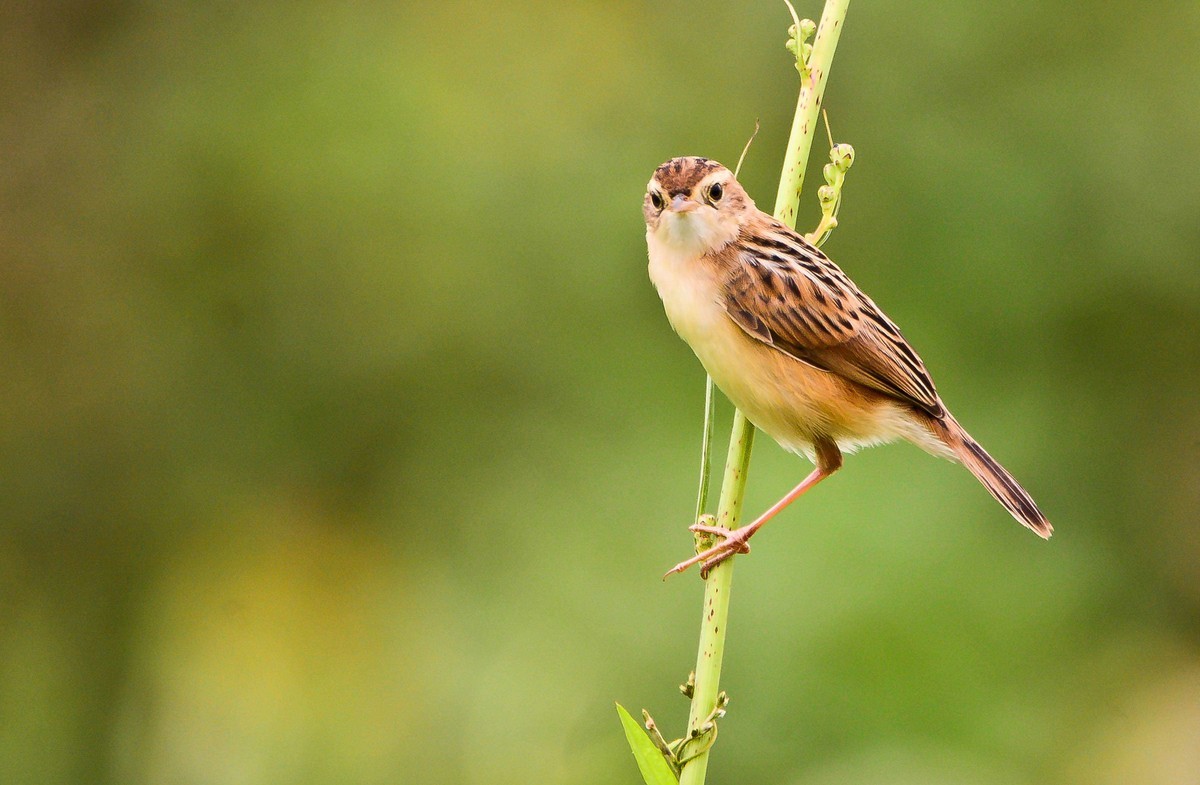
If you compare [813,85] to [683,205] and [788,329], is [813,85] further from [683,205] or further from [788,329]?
[788,329]

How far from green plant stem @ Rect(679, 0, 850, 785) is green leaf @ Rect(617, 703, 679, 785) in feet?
0.14

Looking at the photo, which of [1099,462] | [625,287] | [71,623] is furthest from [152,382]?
[1099,462]

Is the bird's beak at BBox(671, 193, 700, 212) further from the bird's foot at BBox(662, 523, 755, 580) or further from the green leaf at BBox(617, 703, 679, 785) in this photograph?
the green leaf at BBox(617, 703, 679, 785)

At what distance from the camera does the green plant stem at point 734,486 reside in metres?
→ 2.03

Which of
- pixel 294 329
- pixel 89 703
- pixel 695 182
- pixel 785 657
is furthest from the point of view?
pixel 294 329

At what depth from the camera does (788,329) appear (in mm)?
3301

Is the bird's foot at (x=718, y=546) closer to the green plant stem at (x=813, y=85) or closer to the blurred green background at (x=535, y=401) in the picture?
the green plant stem at (x=813, y=85)

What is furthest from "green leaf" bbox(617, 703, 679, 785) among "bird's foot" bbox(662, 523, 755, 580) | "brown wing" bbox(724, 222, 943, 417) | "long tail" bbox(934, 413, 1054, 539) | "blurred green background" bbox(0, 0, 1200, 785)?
"blurred green background" bbox(0, 0, 1200, 785)

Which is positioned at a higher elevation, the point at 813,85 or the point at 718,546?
the point at 813,85

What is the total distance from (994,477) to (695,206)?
1066mm

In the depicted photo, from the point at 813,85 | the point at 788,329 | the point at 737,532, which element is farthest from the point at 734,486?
the point at 788,329

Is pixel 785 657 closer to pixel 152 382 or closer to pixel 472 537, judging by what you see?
pixel 472 537

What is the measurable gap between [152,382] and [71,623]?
1.24 meters

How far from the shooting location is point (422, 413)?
19.4 feet
